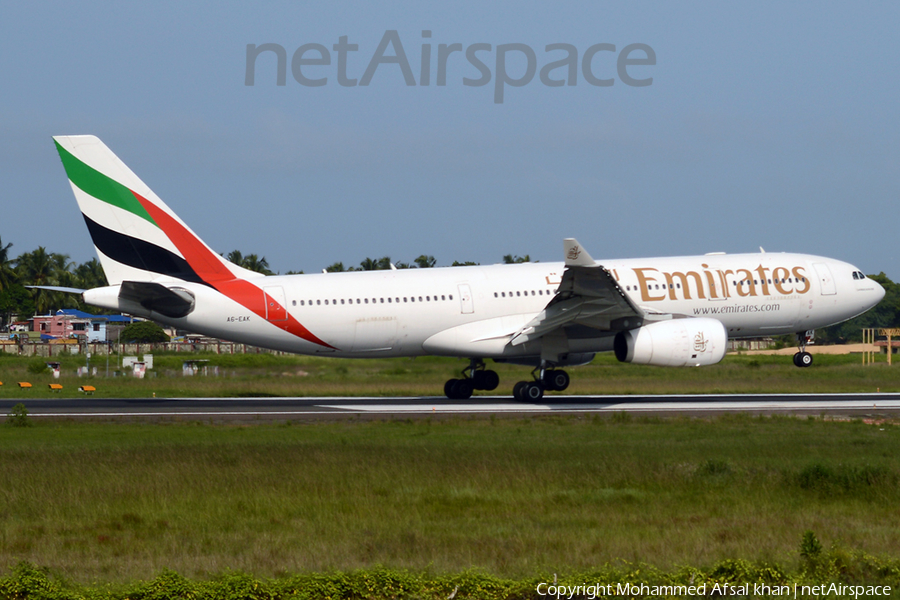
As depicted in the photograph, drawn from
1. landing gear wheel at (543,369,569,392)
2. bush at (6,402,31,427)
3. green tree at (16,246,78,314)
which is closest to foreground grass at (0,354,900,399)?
landing gear wheel at (543,369,569,392)

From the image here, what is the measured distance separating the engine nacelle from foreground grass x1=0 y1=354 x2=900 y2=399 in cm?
706

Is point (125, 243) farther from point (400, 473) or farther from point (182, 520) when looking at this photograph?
point (182, 520)

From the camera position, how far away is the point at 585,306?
30844mm

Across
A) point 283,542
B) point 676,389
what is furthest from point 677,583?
point 676,389

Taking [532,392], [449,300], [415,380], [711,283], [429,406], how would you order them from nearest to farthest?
[429,406] → [532,392] → [449,300] → [711,283] → [415,380]

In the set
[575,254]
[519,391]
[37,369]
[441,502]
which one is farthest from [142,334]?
[441,502]

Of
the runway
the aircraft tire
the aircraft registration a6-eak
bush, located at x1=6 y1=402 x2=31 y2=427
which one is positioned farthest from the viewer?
the aircraft tire

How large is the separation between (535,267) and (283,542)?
2372 cm

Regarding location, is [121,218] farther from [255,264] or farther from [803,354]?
[255,264]

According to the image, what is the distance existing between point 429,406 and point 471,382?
355cm

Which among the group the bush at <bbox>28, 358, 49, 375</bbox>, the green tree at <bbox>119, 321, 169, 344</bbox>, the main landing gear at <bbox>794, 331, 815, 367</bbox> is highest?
the green tree at <bbox>119, 321, 169, 344</bbox>

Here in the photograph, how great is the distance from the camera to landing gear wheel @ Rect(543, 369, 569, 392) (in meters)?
32.5

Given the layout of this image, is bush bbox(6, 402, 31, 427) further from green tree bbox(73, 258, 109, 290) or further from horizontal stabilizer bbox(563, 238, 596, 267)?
green tree bbox(73, 258, 109, 290)

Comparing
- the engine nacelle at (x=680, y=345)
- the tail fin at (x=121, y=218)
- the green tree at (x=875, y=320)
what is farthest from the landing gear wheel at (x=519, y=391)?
the green tree at (x=875, y=320)
